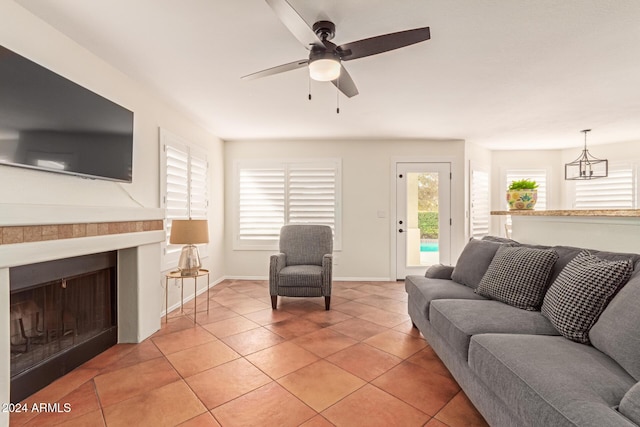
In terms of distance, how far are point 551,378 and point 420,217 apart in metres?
4.14

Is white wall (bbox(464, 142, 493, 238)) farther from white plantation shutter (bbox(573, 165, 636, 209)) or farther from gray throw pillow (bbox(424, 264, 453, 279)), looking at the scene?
gray throw pillow (bbox(424, 264, 453, 279))

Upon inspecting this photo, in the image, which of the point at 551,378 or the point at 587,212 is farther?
the point at 587,212

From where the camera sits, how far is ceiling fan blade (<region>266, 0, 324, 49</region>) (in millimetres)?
1479

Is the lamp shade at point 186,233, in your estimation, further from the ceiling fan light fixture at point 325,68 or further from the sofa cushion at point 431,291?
the sofa cushion at point 431,291

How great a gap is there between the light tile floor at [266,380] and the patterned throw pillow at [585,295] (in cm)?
71

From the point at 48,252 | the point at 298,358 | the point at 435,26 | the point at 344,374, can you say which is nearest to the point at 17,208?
the point at 48,252

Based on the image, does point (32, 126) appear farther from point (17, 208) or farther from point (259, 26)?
point (259, 26)

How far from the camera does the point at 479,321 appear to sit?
1800 mm

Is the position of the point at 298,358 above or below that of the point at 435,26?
below

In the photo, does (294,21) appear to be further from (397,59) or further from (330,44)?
(397,59)

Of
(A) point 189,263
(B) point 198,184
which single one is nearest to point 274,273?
(A) point 189,263

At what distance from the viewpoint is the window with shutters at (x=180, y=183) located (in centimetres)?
345

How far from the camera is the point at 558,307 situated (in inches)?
66.2

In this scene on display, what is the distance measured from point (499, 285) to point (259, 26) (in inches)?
97.0
